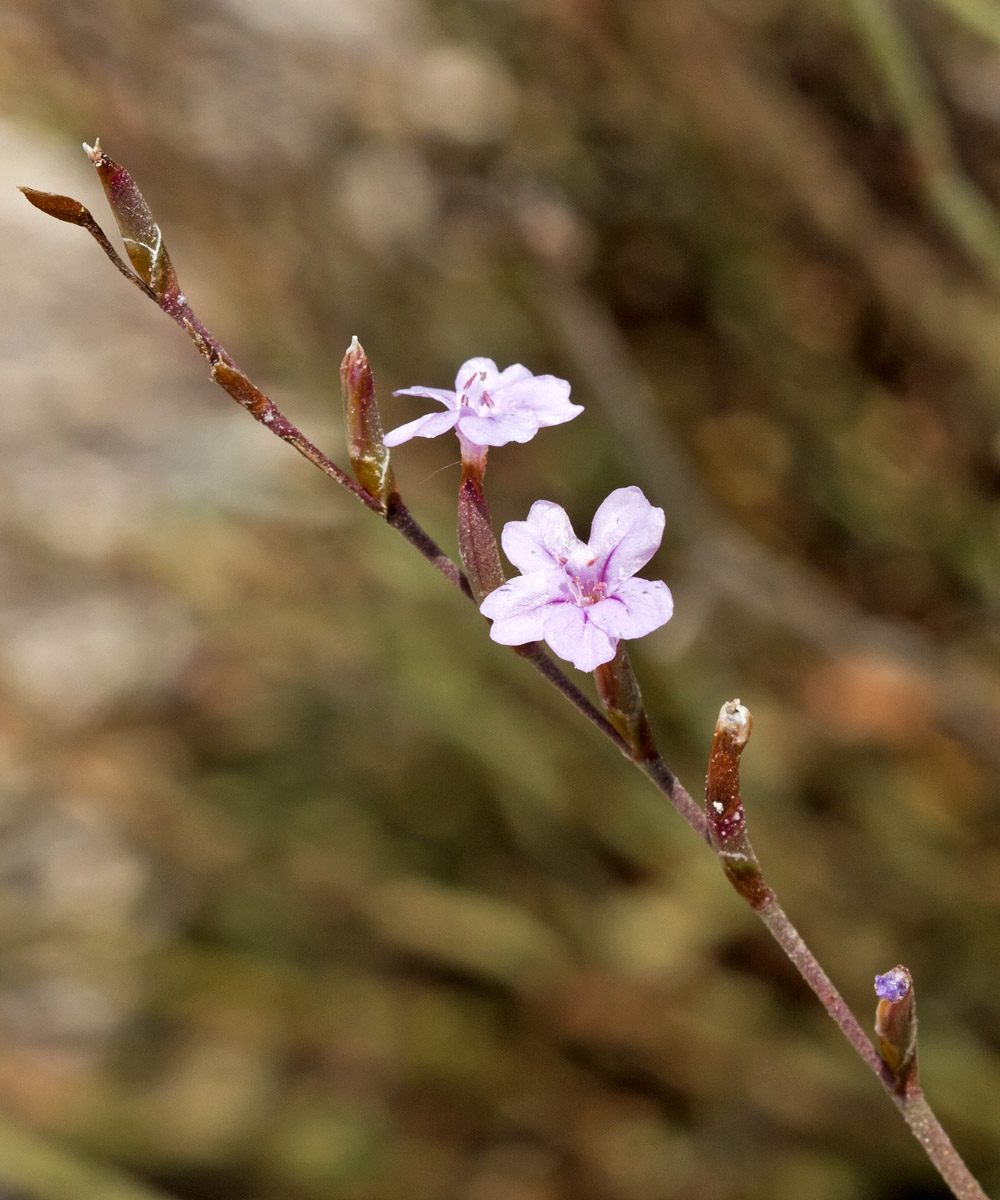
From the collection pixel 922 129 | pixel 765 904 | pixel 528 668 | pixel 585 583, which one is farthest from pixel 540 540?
pixel 528 668

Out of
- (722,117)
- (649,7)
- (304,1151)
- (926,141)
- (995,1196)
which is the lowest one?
(304,1151)

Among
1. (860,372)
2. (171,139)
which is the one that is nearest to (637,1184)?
(860,372)

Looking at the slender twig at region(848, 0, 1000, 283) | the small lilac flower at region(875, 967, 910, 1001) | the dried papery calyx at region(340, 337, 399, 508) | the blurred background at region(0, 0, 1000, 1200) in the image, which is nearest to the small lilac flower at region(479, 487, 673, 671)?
the dried papery calyx at region(340, 337, 399, 508)

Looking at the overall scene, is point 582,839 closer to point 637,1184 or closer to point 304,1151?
point 637,1184

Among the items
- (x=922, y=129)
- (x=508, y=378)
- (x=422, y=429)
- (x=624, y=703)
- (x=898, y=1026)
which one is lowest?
(x=898, y=1026)

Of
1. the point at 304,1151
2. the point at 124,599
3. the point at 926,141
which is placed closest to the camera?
the point at 926,141

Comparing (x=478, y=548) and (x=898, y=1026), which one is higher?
(x=478, y=548)

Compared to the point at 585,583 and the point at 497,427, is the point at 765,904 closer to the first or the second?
the point at 585,583
